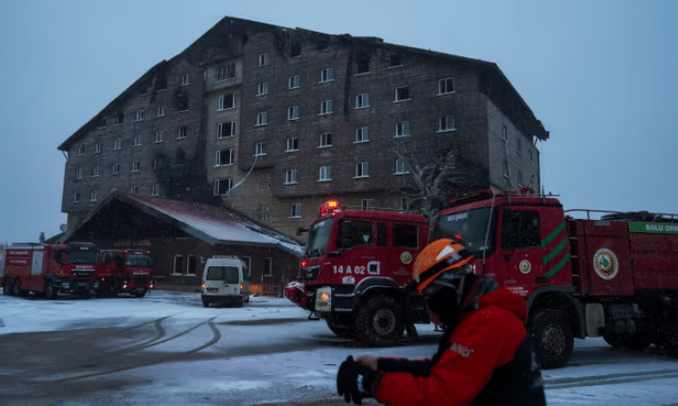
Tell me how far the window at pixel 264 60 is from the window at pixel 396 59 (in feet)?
34.4

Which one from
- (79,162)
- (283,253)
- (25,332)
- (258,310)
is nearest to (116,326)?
(25,332)

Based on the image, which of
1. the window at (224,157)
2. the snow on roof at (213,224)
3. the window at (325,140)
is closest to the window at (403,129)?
the window at (325,140)

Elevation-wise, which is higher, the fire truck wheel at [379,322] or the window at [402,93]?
the window at [402,93]

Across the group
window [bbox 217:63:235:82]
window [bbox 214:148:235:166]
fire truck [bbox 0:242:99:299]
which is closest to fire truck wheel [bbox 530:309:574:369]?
fire truck [bbox 0:242:99:299]

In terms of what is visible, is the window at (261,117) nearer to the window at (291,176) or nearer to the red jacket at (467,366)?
the window at (291,176)

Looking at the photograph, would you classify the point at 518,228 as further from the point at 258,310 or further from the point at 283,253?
the point at 283,253

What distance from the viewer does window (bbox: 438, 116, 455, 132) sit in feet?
108

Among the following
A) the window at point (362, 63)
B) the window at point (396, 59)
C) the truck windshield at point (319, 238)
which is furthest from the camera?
the window at point (362, 63)

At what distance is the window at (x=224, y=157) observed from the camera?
42219 mm

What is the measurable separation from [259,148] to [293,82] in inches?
225

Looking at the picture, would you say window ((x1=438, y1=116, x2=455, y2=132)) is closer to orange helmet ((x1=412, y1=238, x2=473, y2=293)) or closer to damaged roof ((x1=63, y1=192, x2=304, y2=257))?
damaged roof ((x1=63, y1=192, x2=304, y2=257))

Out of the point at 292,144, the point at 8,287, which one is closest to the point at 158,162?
the point at 292,144

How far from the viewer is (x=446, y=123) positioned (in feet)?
108

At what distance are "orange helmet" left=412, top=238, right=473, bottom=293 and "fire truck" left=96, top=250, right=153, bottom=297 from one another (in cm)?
2809
